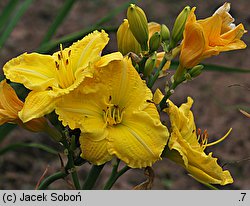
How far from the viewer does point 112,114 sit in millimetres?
886

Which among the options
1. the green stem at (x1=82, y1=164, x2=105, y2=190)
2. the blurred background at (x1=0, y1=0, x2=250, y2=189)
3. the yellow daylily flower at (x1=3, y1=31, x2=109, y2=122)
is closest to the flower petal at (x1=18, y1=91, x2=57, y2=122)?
the yellow daylily flower at (x1=3, y1=31, x2=109, y2=122)

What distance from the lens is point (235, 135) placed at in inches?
87.0

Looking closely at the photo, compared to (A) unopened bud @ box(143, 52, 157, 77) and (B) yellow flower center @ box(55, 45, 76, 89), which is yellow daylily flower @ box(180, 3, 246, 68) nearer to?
(A) unopened bud @ box(143, 52, 157, 77)

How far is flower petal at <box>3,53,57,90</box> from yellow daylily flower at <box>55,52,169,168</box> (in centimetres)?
5

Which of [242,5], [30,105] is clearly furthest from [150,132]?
[242,5]

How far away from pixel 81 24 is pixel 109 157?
2064 mm

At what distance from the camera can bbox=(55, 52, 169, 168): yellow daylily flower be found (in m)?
0.83

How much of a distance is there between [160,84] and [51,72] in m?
1.52

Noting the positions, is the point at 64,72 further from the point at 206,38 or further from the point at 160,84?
the point at 160,84

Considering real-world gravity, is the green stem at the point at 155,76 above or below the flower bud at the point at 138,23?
below

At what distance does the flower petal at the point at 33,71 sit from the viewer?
86 cm

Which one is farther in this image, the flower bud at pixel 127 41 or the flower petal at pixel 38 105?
the flower bud at pixel 127 41

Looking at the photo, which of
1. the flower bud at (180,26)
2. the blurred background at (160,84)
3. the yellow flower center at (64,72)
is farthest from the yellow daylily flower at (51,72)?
the blurred background at (160,84)

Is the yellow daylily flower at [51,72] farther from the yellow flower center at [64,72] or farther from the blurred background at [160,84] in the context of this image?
the blurred background at [160,84]
